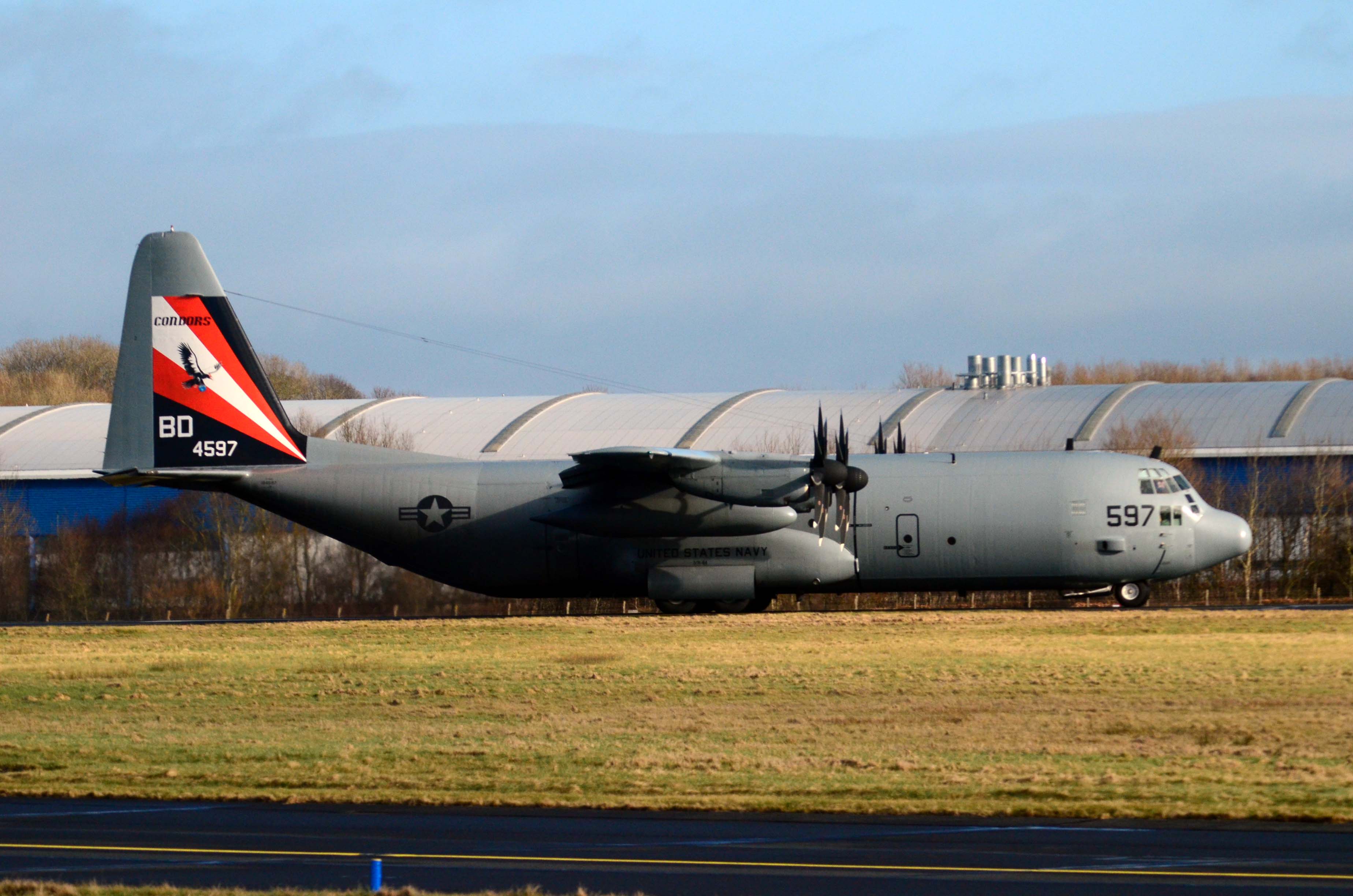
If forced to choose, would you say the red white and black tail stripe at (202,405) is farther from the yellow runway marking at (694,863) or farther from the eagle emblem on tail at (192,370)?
the yellow runway marking at (694,863)

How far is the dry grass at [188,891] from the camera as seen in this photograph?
9922 millimetres

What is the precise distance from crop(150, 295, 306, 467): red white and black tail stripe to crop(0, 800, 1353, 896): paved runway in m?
21.2

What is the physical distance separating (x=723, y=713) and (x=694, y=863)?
1058cm

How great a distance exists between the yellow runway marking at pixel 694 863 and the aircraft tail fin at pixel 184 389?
22967 millimetres

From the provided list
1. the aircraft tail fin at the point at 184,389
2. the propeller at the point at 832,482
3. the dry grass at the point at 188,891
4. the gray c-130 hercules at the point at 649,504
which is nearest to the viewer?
the dry grass at the point at 188,891

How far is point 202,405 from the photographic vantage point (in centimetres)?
3441

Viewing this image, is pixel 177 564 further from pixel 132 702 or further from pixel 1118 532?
pixel 1118 532

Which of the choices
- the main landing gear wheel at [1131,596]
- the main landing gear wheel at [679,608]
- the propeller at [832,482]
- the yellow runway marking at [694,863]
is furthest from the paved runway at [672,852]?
the main landing gear wheel at [1131,596]

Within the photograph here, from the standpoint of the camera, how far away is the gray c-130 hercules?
32281 millimetres

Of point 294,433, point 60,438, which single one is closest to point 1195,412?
point 294,433

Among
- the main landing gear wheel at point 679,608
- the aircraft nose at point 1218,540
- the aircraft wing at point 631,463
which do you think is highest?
the aircraft wing at point 631,463

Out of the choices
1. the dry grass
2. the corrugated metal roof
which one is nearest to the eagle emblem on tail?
the corrugated metal roof

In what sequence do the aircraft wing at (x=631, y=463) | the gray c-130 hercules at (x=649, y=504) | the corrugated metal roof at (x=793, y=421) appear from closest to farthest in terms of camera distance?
the aircraft wing at (x=631, y=463) < the gray c-130 hercules at (x=649, y=504) < the corrugated metal roof at (x=793, y=421)

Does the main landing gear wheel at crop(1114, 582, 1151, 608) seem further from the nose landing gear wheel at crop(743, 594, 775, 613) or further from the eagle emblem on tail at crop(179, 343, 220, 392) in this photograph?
the eagle emblem on tail at crop(179, 343, 220, 392)
